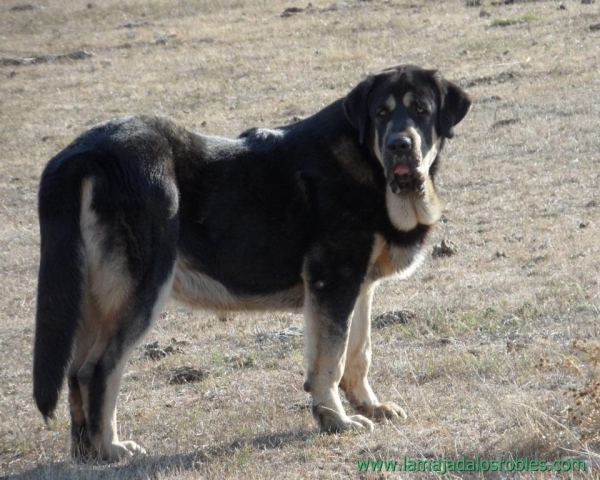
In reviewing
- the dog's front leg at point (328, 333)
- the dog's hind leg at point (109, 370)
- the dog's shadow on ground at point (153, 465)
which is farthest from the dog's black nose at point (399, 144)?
the dog's shadow on ground at point (153, 465)

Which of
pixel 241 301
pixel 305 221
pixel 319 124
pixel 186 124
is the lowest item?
pixel 186 124

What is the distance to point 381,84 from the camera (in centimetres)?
634

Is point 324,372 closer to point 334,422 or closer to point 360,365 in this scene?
point 334,422

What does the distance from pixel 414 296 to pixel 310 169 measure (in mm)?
3245

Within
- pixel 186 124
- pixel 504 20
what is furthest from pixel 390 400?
pixel 504 20

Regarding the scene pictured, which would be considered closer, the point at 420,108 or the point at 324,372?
the point at 324,372

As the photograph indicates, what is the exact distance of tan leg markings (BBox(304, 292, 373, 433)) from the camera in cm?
608

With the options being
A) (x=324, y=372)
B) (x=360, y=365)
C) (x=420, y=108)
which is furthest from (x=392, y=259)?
(x=420, y=108)

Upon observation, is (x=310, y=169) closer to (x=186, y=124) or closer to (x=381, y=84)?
(x=381, y=84)

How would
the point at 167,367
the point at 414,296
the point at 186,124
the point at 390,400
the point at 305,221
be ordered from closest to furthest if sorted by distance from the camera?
the point at 305,221
the point at 390,400
the point at 167,367
the point at 414,296
the point at 186,124

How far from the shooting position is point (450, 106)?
21.2 feet

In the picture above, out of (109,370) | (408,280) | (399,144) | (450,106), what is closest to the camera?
(109,370)

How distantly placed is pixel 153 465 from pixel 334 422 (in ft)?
3.82

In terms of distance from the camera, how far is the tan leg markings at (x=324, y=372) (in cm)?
608
